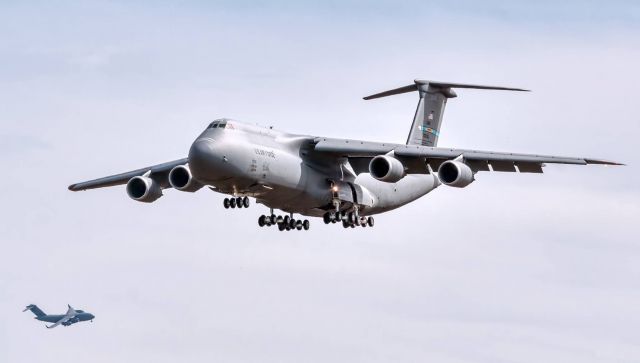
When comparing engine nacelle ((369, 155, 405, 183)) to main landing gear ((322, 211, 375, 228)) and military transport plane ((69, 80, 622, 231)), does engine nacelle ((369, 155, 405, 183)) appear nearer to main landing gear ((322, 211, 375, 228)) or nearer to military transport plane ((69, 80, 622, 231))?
military transport plane ((69, 80, 622, 231))

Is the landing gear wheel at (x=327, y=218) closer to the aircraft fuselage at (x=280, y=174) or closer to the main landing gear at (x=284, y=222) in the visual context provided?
the aircraft fuselage at (x=280, y=174)

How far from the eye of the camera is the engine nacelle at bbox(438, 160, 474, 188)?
3297 centimetres

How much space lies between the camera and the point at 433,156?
→ 113 ft

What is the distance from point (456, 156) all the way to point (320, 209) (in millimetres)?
4135

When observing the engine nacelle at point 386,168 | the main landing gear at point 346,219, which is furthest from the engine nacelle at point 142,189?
the engine nacelle at point 386,168

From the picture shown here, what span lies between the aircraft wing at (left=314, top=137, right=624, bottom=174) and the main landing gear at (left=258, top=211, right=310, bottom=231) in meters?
2.11

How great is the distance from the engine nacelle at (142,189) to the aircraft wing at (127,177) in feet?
1.22

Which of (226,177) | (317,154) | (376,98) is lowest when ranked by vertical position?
(226,177)

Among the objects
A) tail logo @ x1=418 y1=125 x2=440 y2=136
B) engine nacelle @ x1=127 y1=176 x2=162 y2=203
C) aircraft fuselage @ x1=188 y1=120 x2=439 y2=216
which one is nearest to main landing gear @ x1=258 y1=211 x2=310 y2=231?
aircraft fuselage @ x1=188 y1=120 x2=439 y2=216

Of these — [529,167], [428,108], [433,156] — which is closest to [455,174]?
[433,156]

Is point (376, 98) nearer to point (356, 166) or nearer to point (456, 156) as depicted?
point (356, 166)

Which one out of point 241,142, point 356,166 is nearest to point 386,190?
point 356,166

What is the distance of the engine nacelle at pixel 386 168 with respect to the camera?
33469 millimetres

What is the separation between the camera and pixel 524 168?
3462 centimetres
